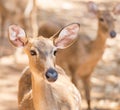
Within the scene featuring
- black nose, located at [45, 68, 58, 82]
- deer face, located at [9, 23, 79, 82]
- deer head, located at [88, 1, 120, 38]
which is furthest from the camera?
deer head, located at [88, 1, 120, 38]

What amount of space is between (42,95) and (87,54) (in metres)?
2.52

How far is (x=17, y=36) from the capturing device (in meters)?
4.65

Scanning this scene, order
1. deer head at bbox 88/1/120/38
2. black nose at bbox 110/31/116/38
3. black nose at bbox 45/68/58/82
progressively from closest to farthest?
black nose at bbox 45/68/58/82 < black nose at bbox 110/31/116/38 < deer head at bbox 88/1/120/38

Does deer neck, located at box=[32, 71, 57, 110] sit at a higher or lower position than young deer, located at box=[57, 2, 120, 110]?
higher

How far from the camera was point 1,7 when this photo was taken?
29.9ft

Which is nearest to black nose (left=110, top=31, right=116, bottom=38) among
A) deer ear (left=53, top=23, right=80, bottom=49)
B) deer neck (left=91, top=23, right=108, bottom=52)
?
deer neck (left=91, top=23, right=108, bottom=52)

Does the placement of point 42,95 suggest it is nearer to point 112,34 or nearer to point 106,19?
point 112,34

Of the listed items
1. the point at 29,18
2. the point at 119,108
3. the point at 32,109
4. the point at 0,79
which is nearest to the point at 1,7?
the point at 29,18

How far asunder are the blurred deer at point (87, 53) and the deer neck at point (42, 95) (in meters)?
2.34

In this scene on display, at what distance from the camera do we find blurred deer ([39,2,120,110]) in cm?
692

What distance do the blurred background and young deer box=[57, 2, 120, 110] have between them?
0.88ft

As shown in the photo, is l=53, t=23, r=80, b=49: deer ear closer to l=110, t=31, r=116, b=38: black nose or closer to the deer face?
the deer face

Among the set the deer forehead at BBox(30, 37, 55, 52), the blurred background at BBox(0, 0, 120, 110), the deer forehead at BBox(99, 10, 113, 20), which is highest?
the deer forehead at BBox(30, 37, 55, 52)

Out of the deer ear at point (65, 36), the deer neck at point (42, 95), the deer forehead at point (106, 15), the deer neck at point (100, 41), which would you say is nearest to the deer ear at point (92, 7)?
the deer forehead at point (106, 15)
